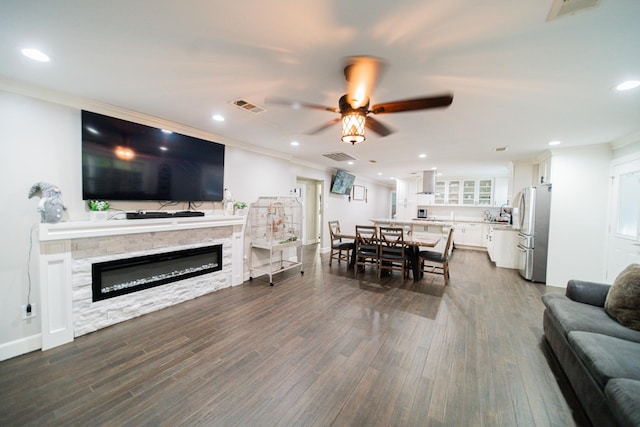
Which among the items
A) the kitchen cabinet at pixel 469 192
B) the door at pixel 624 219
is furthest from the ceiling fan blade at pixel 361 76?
the kitchen cabinet at pixel 469 192

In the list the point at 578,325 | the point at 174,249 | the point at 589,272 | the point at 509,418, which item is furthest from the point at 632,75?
the point at 174,249

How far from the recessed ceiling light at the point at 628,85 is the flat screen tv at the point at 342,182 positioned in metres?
5.29

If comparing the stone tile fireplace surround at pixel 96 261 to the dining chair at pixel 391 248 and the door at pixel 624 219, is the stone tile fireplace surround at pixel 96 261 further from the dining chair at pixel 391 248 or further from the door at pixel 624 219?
the door at pixel 624 219

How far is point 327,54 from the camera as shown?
166 centimetres

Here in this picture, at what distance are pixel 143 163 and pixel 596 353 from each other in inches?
177

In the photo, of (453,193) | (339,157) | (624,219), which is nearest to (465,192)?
(453,193)

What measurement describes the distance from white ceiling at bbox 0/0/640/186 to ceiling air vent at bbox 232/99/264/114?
0.25 ft

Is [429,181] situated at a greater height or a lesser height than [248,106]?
lesser

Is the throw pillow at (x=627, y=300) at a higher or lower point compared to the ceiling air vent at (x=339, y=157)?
lower

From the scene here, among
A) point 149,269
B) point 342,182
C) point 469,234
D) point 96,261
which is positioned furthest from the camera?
point 469,234

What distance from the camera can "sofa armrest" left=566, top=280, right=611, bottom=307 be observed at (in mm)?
2240

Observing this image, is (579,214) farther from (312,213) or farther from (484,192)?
(312,213)

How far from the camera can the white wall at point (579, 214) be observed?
12.7 feet

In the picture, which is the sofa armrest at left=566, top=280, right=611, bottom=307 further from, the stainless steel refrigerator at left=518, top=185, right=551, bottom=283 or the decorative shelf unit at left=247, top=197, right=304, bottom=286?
the decorative shelf unit at left=247, top=197, right=304, bottom=286
